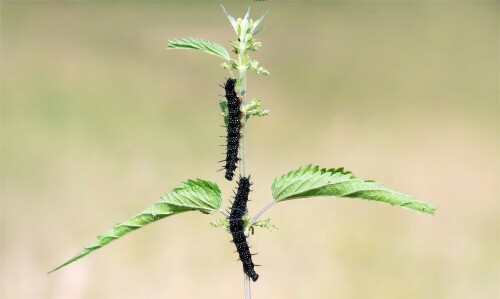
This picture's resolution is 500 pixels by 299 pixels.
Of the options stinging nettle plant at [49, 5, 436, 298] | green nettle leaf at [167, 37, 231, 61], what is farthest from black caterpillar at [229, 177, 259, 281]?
green nettle leaf at [167, 37, 231, 61]

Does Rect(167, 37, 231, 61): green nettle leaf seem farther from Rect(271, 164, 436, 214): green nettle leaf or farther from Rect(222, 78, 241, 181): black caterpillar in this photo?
Rect(271, 164, 436, 214): green nettle leaf

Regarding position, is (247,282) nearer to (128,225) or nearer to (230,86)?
(128,225)

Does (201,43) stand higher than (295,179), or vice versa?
(201,43)

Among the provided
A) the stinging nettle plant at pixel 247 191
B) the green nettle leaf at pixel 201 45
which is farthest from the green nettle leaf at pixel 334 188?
the green nettle leaf at pixel 201 45

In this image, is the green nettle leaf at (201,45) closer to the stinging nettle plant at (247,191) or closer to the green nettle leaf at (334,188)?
the stinging nettle plant at (247,191)

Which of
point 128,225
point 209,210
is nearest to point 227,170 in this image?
point 209,210

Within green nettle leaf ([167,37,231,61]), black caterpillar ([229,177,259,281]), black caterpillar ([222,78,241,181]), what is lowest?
black caterpillar ([229,177,259,281])

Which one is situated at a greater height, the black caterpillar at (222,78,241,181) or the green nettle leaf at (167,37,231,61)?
the green nettle leaf at (167,37,231,61)
